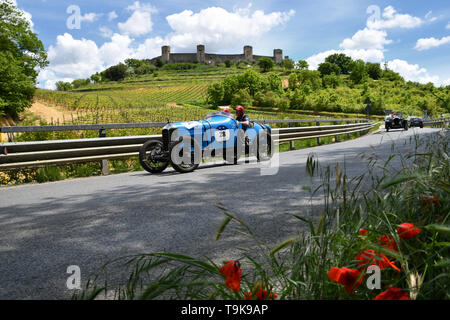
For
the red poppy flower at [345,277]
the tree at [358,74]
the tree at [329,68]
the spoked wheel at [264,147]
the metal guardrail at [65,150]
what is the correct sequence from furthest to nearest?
the tree at [329,68], the tree at [358,74], the spoked wheel at [264,147], the metal guardrail at [65,150], the red poppy flower at [345,277]

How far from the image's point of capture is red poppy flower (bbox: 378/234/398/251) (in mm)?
1522

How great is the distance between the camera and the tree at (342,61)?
17925cm

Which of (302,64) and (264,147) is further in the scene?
(302,64)

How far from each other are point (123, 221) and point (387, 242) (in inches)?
111

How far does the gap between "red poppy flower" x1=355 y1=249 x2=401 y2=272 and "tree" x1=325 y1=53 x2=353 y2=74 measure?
7527 inches

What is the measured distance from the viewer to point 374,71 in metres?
174

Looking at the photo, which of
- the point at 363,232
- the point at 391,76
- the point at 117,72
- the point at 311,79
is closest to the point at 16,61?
the point at 363,232

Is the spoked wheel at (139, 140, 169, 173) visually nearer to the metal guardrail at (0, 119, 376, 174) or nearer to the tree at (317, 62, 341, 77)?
the metal guardrail at (0, 119, 376, 174)

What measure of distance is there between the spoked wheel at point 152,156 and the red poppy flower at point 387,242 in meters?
6.63

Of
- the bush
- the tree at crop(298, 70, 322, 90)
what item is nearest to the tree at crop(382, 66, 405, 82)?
the tree at crop(298, 70, 322, 90)

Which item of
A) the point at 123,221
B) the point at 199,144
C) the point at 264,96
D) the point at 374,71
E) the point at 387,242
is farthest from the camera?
the point at 374,71

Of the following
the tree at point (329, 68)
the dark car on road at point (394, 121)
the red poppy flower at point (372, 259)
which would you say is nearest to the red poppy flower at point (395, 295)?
the red poppy flower at point (372, 259)

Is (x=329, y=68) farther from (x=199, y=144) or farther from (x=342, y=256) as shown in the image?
(x=342, y=256)

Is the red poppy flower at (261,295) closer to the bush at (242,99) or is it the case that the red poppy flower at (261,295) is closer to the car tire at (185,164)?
the car tire at (185,164)
